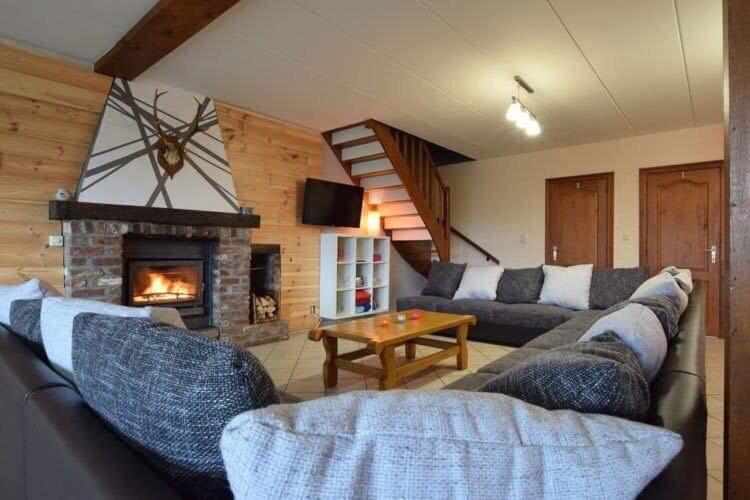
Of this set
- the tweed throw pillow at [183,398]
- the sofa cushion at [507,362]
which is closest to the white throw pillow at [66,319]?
the tweed throw pillow at [183,398]

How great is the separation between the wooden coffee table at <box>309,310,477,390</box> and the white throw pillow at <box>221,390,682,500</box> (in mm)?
2022

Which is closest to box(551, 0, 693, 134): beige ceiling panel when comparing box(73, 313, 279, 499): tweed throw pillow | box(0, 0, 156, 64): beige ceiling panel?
box(0, 0, 156, 64): beige ceiling panel

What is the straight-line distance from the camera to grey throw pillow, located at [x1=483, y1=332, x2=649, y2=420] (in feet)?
2.43

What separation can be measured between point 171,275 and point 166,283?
0.08 metres

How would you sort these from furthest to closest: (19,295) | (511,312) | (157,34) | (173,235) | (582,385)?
1. (511,312)
2. (173,235)
3. (157,34)
4. (19,295)
5. (582,385)

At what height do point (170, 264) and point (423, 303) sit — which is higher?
point (170, 264)

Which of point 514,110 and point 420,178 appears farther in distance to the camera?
point 420,178

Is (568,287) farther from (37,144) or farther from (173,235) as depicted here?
(37,144)

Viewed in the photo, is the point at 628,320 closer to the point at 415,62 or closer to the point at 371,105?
the point at 415,62

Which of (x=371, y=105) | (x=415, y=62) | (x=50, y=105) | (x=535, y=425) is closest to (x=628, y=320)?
(x=535, y=425)

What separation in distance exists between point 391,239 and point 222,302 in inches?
113

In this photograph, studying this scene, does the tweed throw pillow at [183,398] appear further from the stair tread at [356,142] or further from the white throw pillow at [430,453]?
the stair tread at [356,142]

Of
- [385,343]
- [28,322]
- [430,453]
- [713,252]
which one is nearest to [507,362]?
[385,343]

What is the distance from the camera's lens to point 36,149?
304cm
